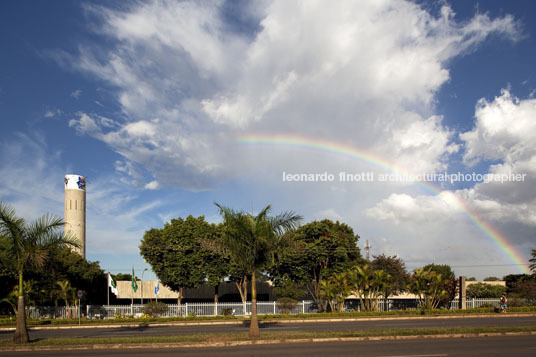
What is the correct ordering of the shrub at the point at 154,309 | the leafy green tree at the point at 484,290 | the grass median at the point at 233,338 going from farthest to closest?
1. the leafy green tree at the point at 484,290
2. the shrub at the point at 154,309
3. the grass median at the point at 233,338

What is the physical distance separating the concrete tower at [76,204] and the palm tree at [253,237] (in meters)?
59.0

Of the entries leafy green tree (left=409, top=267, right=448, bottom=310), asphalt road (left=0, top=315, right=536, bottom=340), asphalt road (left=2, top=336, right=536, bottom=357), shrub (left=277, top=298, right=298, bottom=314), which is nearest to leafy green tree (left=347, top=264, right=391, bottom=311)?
leafy green tree (left=409, top=267, right=448, bottom=310)

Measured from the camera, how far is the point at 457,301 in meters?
42.6

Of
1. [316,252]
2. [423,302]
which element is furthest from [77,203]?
[423,302]

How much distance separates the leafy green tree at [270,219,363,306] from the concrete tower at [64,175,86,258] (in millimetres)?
40642

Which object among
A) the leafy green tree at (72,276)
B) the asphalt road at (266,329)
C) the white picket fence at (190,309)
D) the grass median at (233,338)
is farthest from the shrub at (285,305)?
the grass median at (233,338)

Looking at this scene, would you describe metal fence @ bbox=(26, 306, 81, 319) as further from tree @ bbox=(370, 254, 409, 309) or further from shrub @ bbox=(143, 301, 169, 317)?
tree @ bbox=(370, 254, 409, 309)

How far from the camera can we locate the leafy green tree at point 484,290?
52.3 m

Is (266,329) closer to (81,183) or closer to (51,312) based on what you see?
(51,312)

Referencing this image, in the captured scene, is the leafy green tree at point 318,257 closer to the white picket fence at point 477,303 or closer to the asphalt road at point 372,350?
the white picket fence at point 477,303

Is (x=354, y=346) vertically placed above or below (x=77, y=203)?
below

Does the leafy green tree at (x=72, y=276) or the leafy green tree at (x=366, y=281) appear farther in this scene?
the leafy green tree at (x=72, y=276)

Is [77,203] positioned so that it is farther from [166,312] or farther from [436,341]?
[436,341]

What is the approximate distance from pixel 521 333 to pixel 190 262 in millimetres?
31379
